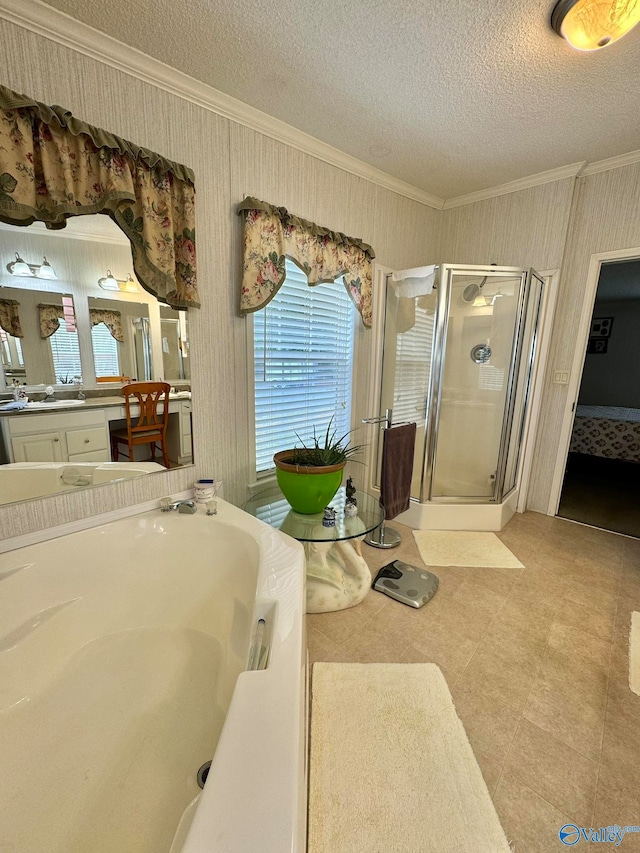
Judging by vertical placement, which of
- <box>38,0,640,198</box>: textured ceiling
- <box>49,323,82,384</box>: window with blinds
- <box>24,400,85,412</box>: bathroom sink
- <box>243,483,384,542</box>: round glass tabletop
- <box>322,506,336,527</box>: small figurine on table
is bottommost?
<box>243,483,384,542</box>: round glass tabletop

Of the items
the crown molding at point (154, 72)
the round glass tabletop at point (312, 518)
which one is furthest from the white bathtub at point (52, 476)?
the crown molding at point (154, 72)

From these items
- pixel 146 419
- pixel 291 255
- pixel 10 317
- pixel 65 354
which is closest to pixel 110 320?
pixel 65 354

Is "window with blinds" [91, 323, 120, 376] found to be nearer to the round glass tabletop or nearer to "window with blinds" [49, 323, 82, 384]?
"window with blinds" [49, 323, 82, 384]

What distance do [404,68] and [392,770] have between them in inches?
108

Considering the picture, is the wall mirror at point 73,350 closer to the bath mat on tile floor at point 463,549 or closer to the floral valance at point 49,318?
the floral valance at point 49,318

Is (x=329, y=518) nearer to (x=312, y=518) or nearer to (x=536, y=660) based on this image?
(x=312, y=518)

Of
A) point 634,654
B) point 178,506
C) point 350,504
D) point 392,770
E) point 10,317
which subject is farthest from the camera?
point 350,504

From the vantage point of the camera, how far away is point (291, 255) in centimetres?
215

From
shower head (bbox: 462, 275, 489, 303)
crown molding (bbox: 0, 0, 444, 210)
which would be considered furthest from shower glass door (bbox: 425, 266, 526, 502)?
crown molding (bbox: 0, 0, 444, 210)

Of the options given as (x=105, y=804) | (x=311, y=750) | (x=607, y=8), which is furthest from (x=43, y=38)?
(x=311, y=750)

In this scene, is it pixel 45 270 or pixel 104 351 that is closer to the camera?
pixel 45 270

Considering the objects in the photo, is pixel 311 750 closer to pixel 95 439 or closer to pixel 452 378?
pixel 95 439

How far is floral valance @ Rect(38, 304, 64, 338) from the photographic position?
151cm

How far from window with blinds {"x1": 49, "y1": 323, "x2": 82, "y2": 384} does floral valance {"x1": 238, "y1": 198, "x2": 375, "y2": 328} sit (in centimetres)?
81
